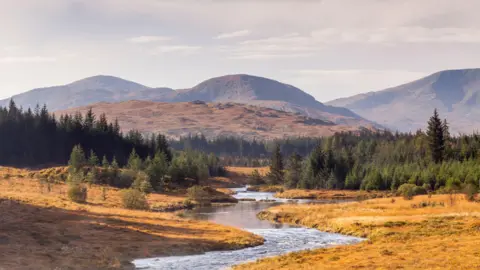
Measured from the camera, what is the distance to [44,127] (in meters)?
193

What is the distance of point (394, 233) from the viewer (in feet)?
216

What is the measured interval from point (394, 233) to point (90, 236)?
116 ft

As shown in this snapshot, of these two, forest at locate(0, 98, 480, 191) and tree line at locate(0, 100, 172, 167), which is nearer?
forest at locate(0, 98, 480, 191)

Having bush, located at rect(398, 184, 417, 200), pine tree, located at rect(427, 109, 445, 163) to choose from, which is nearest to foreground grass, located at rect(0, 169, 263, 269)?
bush, located at rect(398, 184, 417, 200)

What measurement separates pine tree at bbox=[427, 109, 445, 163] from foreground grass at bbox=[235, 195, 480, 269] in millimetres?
54379

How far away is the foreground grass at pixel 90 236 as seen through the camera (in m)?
49.6

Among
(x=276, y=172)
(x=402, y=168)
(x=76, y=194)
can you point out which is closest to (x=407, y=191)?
(x=402, y=168)

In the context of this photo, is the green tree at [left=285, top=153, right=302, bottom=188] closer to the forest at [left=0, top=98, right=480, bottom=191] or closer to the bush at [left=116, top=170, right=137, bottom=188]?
the forest at [left=0, top=98, right=480, bottom=191]

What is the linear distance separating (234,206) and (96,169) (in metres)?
43.8

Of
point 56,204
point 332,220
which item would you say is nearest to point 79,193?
point 56,204

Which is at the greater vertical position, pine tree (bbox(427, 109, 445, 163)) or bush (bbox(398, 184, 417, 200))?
pine tree (bbox(427, 109, 445, 163))

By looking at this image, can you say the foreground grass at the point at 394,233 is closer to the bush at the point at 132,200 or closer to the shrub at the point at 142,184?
the bush at the point at 132,200

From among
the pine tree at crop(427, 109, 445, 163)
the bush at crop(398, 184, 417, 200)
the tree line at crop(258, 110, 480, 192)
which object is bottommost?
the bush at crop(398, 184, 417, 200)

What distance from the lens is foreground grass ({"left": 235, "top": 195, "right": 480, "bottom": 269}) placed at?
4362cm
